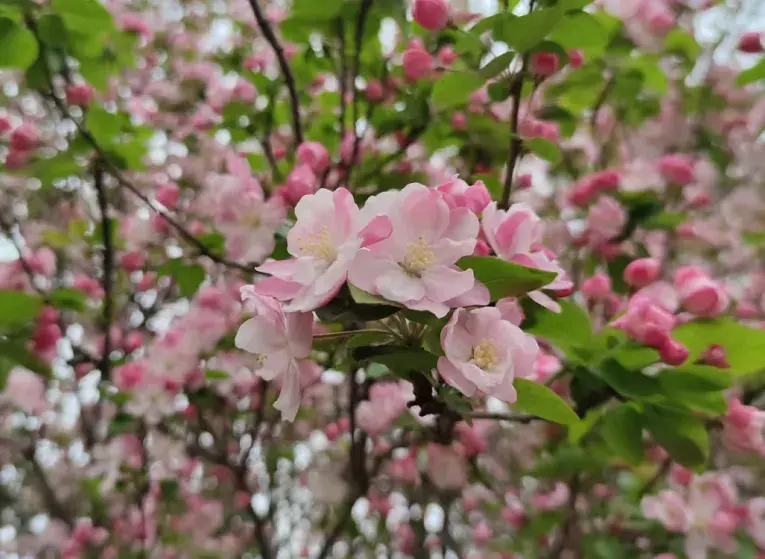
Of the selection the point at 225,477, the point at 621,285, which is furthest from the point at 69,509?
the point at 621,285

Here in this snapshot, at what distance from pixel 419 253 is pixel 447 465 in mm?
1088

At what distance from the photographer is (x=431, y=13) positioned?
2.94ft

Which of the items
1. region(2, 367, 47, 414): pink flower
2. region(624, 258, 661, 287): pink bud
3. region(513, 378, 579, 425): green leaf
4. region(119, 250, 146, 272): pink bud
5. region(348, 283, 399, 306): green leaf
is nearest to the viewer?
region(348, 283, 399, 306): green leaf

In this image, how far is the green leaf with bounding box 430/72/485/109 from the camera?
896 mm

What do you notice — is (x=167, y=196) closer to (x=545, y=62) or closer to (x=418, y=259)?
(x=545, y=62)

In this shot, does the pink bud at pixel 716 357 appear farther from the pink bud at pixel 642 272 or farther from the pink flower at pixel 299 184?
the pink flower at pixel 299 184

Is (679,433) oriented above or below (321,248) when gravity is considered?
below

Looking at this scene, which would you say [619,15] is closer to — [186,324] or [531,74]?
[531,74]

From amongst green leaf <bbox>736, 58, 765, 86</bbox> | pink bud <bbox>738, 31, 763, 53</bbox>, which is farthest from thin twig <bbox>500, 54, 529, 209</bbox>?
pink bud <bbox>738, 31, 763, 53</bbox>

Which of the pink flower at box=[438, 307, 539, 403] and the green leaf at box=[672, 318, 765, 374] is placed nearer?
the pink flower at box=[438, 307, 539, 403]

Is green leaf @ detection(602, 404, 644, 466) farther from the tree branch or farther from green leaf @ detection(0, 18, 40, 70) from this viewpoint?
green leaf @ detection(0, 18, 40, 70)

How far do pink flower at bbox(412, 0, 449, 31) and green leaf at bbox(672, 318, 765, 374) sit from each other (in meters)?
0.50

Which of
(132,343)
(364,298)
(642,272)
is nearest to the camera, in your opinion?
(364,298)

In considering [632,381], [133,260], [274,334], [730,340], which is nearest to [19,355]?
[133,260]
